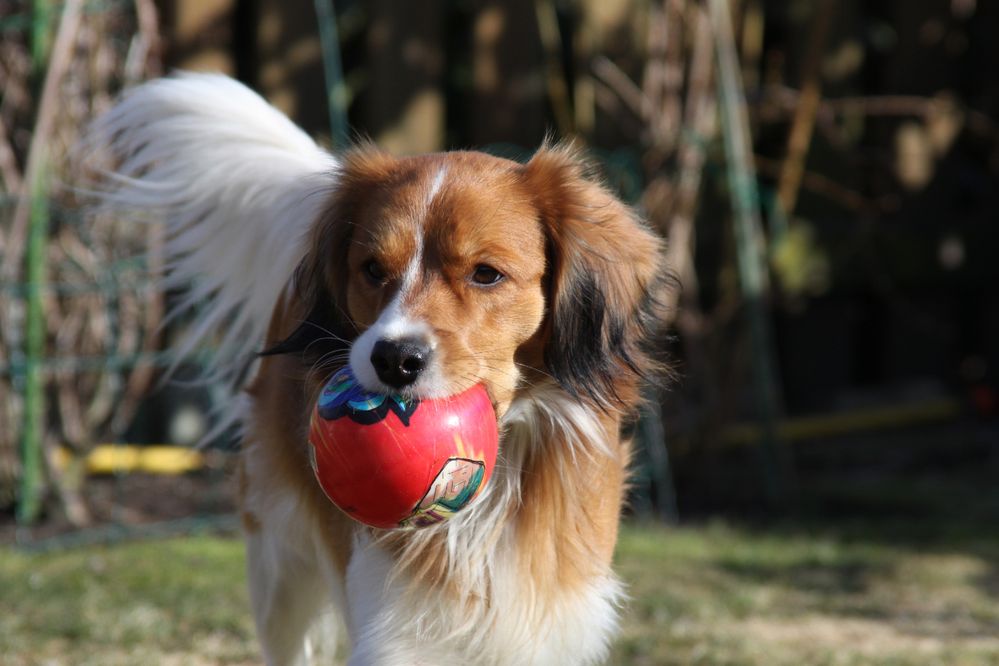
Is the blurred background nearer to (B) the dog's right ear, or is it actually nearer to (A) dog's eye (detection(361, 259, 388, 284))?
(B) the dog's right ear

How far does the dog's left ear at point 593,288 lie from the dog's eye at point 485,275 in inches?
7.9

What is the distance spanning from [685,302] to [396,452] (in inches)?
158

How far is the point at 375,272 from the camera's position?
280 centimetres

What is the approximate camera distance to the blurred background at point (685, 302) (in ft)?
15.4

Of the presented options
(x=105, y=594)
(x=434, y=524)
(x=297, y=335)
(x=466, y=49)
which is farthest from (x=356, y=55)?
(x=434, y=524)

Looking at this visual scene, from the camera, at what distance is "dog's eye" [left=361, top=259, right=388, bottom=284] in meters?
2.77

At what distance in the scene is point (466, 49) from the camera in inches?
275

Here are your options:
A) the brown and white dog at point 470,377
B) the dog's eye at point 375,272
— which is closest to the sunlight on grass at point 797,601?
the brown and white dog at point 470,377

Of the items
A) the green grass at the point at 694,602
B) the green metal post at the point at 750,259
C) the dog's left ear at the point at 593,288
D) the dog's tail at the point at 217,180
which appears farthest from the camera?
the green metal post at the point at 750,259

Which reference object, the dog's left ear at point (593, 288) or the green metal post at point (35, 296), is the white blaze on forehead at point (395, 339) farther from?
the green metal post at point (35, 296)

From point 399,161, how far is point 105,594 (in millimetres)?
2277

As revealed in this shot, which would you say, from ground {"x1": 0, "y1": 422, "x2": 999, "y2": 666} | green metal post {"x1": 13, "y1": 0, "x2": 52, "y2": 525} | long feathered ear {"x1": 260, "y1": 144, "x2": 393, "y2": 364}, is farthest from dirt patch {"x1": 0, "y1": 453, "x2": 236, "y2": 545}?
long feathered ear {"x1": 260, "y1": 144, "x2": 393, "y2": 364}

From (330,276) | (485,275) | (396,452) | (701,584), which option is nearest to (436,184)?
(485,275)

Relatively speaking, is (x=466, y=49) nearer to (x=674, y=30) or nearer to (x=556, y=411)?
(x=674, y=30)
